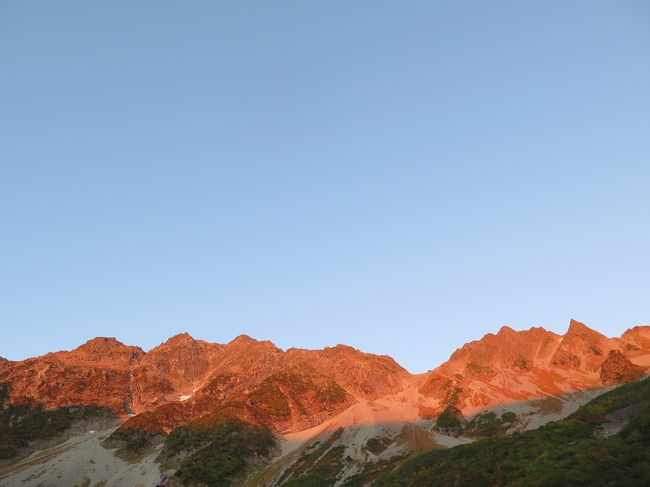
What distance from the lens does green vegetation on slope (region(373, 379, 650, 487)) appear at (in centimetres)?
3897

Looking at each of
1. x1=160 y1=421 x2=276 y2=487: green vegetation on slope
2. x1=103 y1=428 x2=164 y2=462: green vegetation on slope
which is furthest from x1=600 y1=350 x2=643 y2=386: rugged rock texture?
x1=103 y1=428 x2=164 y2=462: green vegetation on slope

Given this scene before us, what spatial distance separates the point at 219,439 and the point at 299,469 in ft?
123

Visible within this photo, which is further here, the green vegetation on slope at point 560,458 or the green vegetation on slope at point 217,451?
the green vegetation on slope at point 217,451

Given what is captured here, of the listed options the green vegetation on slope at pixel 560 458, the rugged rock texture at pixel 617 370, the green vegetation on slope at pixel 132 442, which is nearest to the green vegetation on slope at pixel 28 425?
the green vegetation on slope at pixel 132 442

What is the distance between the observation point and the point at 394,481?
224 feet

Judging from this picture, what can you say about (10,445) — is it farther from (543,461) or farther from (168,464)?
(543,461)

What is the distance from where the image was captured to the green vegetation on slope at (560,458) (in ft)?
128

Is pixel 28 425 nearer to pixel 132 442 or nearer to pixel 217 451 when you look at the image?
pixel 132 442

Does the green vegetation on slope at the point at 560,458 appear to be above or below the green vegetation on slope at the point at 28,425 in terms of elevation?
below

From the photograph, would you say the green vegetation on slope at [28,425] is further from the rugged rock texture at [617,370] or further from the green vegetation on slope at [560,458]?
the rugged rock texture at [617,370]

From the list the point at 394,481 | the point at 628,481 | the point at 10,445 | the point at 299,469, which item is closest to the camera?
the point at 628,481

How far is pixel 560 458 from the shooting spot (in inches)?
1865

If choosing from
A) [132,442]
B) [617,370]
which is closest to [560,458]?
[617,370]

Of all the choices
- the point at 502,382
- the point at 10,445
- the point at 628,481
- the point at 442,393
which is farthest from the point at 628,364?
the point at 10,445
